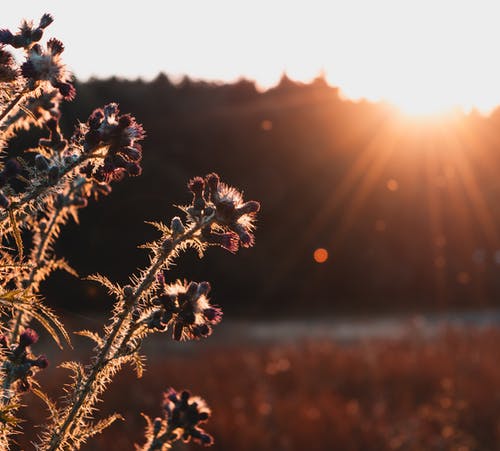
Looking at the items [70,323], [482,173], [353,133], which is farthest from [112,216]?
[482,173]

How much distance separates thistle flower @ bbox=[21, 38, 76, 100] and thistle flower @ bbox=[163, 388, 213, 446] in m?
0.84

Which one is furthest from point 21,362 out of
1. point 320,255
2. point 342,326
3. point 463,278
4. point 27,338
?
point 463,278

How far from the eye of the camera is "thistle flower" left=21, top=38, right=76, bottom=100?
51.2 inches

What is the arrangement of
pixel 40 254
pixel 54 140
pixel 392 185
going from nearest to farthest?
pixel 54 140 < pixel 40 254 < pixel 392 185

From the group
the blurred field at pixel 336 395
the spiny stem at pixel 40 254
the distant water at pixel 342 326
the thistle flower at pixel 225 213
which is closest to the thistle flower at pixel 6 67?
the thistle flower at pixel 225 213

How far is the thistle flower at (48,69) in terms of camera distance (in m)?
1.30

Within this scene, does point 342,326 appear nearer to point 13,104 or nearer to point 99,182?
point 99,182

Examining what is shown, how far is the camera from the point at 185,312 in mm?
1404

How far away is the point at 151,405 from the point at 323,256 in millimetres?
17371

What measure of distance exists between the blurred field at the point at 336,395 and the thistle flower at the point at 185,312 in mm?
3440

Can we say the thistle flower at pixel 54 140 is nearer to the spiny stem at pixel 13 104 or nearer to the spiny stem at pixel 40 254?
the spiny stem at pixel 13 104

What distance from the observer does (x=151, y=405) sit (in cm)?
760

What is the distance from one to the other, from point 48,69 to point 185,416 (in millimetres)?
950

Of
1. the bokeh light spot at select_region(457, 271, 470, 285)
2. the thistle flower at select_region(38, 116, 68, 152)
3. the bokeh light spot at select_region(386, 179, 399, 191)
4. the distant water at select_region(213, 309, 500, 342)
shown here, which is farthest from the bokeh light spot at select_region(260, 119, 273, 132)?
the thistle flower at select_region(38, 116, 68, 152)
